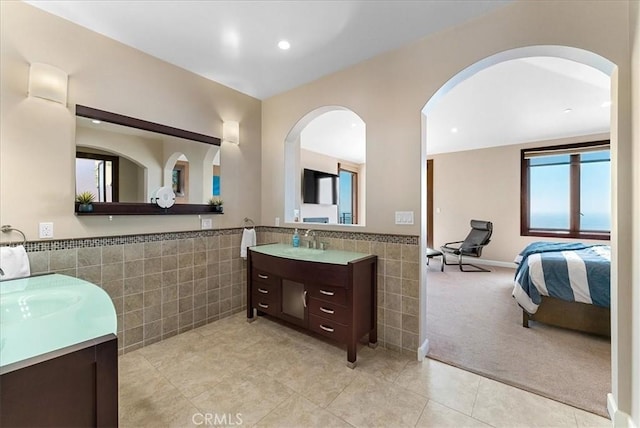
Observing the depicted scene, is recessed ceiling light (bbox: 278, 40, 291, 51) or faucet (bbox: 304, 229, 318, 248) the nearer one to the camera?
recessed ceiling light (bbox: 278, 40, 291, 51)

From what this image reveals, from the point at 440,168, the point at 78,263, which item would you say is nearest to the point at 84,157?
the point at 78,263

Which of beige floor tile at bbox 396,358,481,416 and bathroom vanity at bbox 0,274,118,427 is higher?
bathroom vanity at bbox 0,274,118,427

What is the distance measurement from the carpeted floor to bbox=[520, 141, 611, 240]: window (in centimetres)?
273

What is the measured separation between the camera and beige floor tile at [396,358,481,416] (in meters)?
1.78

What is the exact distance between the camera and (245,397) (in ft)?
5.96

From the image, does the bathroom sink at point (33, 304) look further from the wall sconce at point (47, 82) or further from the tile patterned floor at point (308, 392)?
the wall sconce at point (47, 82)

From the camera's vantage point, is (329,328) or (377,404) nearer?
(377,404)

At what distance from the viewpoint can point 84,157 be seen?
7.14ft

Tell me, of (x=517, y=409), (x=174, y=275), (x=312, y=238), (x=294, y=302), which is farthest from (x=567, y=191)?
(x=174, y=275)

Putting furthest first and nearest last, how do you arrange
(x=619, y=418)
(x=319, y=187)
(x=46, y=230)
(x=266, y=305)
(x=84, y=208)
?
(x=319, y=187), (x=266, y=305), (x=84, y=208), (x=46, y=230), (x=619, y=418)

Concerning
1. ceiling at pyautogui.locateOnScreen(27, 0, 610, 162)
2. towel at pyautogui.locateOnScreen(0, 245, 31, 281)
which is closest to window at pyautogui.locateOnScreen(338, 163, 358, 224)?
ceiling at pyautogui.locateOnScreen(27, 0, 610, 162)

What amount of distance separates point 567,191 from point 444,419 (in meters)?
5.68

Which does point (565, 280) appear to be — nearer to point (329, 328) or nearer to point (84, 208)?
point (329, 328)

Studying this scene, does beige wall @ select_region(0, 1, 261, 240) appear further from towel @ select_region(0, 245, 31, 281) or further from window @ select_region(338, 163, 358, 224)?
window @ select_region(338, 163, 358, 224)
